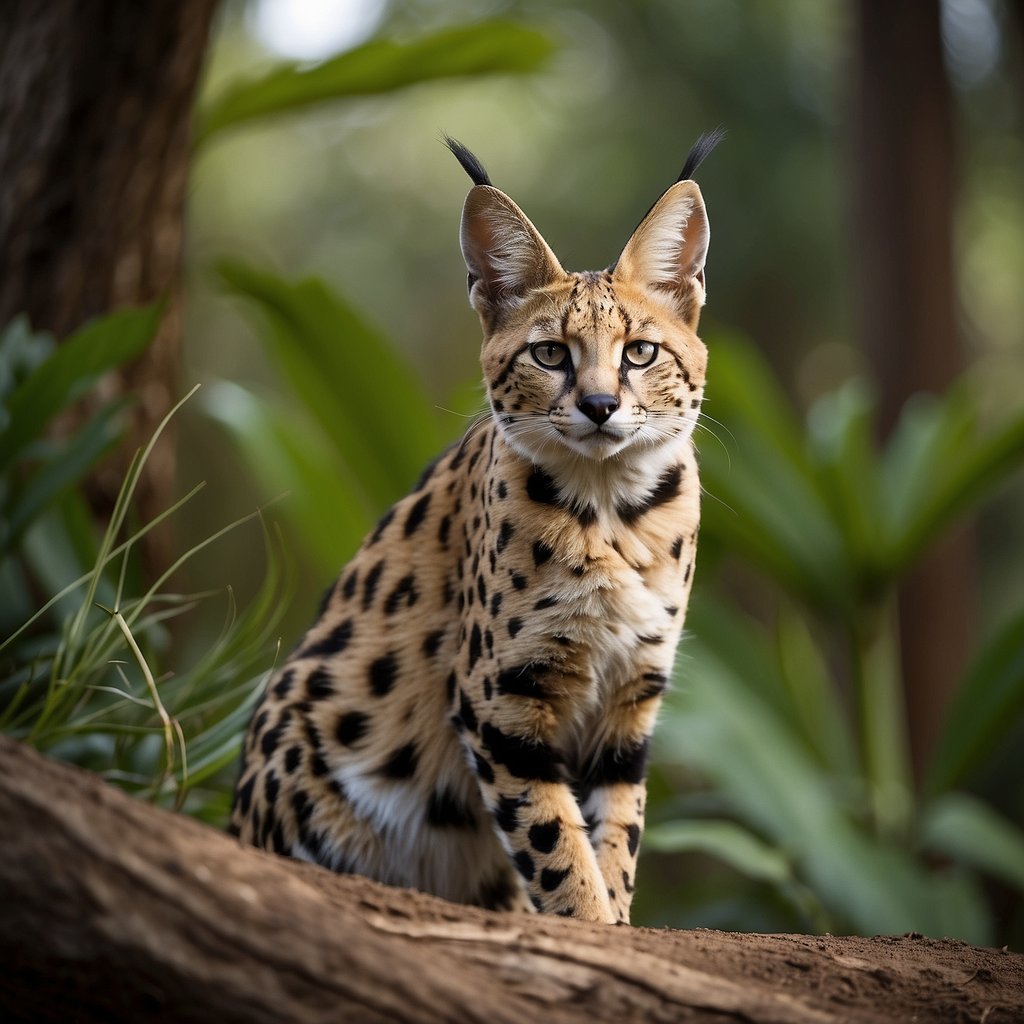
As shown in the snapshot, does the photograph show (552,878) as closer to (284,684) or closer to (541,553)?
(541,553)

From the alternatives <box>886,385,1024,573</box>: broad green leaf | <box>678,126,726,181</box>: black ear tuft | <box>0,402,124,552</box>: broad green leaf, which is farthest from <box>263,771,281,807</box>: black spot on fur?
<box>886,385,1024,573</box>: broad green leaf

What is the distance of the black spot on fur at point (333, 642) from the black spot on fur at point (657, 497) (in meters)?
0.64

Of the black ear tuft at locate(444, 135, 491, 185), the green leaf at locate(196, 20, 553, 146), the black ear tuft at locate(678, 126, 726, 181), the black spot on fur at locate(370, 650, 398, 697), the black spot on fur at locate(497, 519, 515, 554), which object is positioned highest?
the green leaf at locate(196, 20, 553, 146)

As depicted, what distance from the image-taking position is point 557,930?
67.3 inches

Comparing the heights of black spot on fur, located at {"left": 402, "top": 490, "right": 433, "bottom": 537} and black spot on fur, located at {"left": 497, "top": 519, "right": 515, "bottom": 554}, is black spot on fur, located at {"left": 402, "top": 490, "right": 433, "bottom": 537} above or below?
above

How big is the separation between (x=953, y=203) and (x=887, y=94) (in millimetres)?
645

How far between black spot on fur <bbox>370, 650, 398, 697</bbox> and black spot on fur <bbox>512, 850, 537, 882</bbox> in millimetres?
445

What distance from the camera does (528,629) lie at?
2.17 m

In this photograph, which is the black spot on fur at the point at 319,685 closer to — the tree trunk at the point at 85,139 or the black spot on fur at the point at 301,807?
the black spot on fur at the point at 301,807

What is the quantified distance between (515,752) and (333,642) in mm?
531

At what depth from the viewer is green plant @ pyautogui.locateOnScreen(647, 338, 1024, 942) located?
3.97 m

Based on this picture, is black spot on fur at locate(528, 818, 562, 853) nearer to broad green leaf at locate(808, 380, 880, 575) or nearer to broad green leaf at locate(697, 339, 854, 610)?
broad green leaf at locate(697, 339, 854, 610)

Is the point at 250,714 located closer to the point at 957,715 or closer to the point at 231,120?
the point at 231,120

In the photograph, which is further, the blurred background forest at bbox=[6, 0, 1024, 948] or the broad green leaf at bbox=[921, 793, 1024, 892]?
the broad green leaf at bbox=[921, 793, 1024, 892]
